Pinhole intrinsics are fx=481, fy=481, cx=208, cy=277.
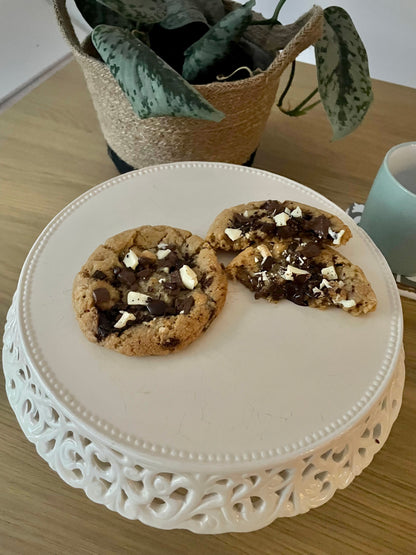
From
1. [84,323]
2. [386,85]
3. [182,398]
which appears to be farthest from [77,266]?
[386,85]

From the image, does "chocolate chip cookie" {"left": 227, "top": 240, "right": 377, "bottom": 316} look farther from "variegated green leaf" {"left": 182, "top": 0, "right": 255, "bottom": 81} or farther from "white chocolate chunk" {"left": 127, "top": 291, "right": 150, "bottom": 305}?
"variegated green leaf" {"left": 182, "top": 0, "right": 255, "bottom": 81}

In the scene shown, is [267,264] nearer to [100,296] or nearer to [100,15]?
[100,296]

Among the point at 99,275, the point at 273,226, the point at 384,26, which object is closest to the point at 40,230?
the point at 99,275

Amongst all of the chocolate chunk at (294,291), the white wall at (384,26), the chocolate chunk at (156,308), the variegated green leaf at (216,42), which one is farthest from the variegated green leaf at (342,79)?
the white wall at (384,26)

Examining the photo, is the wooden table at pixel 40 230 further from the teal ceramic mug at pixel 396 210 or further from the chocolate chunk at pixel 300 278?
the chocolate chunk at pixel 300 278

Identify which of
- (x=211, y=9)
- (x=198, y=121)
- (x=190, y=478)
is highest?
(x=211, y=9)

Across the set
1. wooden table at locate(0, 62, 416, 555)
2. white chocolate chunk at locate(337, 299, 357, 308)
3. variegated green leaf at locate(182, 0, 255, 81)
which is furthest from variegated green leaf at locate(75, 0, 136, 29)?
white chocolate chunk at locate(337, 299, 357, 308)

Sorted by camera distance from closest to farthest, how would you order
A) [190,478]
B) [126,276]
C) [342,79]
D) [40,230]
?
[190,478], [126,276], [342,79], [40,230]
